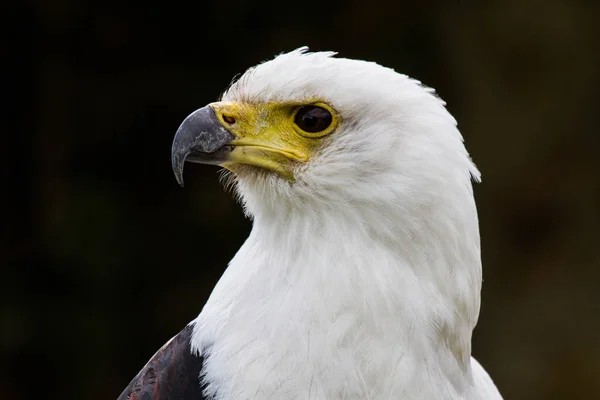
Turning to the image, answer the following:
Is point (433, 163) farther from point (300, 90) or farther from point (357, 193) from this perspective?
point (300, 90)

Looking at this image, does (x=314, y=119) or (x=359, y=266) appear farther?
(x=314, y=119)

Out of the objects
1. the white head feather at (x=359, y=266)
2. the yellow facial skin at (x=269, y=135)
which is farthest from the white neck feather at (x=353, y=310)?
the yellow facial skin at (x=269, y=135)

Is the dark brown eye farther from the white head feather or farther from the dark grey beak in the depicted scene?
the dark grey beak

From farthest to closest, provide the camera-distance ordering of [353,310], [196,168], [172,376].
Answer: [196,168]
[172,376]
[353,310]

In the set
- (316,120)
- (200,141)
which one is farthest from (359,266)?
(200,141)

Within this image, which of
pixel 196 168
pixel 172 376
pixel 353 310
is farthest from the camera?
pixel 196 168

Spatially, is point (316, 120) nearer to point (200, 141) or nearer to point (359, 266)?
point (200, 141)

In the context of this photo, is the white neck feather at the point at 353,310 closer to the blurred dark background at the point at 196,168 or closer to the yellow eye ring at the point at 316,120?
the yellow eye ring at the point at 316,120

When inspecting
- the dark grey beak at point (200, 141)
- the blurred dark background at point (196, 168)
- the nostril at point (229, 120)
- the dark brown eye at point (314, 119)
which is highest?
the dark brown eye at point (314, 119)
